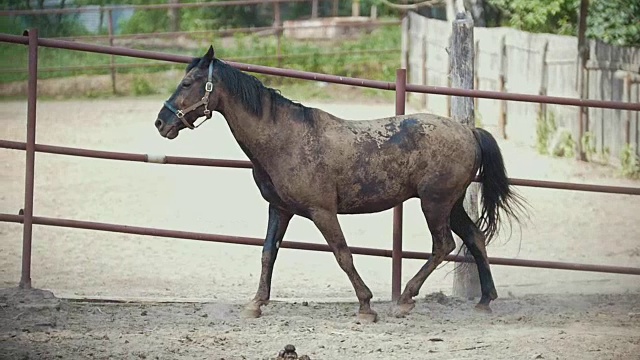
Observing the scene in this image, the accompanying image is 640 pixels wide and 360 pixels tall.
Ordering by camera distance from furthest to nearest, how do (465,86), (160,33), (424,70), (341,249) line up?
(160,33)
(424,70)
(465,86)
(341,249)

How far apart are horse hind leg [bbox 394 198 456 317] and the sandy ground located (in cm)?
12

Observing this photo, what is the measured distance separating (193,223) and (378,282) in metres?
2.58

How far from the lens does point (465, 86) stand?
6.82m

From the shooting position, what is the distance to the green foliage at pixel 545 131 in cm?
1468

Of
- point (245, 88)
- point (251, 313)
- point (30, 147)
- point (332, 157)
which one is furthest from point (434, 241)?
point (30, 147)

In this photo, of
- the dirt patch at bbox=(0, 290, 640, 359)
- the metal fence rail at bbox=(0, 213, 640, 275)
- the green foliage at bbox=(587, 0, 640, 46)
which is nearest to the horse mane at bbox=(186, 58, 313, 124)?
the metal fence rail at bbox=(0, 213, 640, 275)

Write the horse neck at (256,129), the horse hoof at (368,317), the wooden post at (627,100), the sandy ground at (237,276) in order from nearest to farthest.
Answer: the sandy ground at (237,276), the horse neck at (256,129), the horse hoof at (368,317), the wooden post at (627,100)

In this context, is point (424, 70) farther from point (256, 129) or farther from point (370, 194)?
point (256, 129)

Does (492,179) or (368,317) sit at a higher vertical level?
(492,179)

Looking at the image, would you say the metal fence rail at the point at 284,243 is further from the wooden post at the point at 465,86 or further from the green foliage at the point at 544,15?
the green foliage at the point at 544,15

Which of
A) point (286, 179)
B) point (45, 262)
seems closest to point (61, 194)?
point (45, 262)

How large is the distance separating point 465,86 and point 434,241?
112 centimetres

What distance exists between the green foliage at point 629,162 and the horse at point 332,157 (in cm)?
690

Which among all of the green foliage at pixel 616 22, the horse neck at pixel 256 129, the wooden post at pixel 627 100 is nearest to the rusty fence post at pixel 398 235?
the horse neck at pixel 256 129
